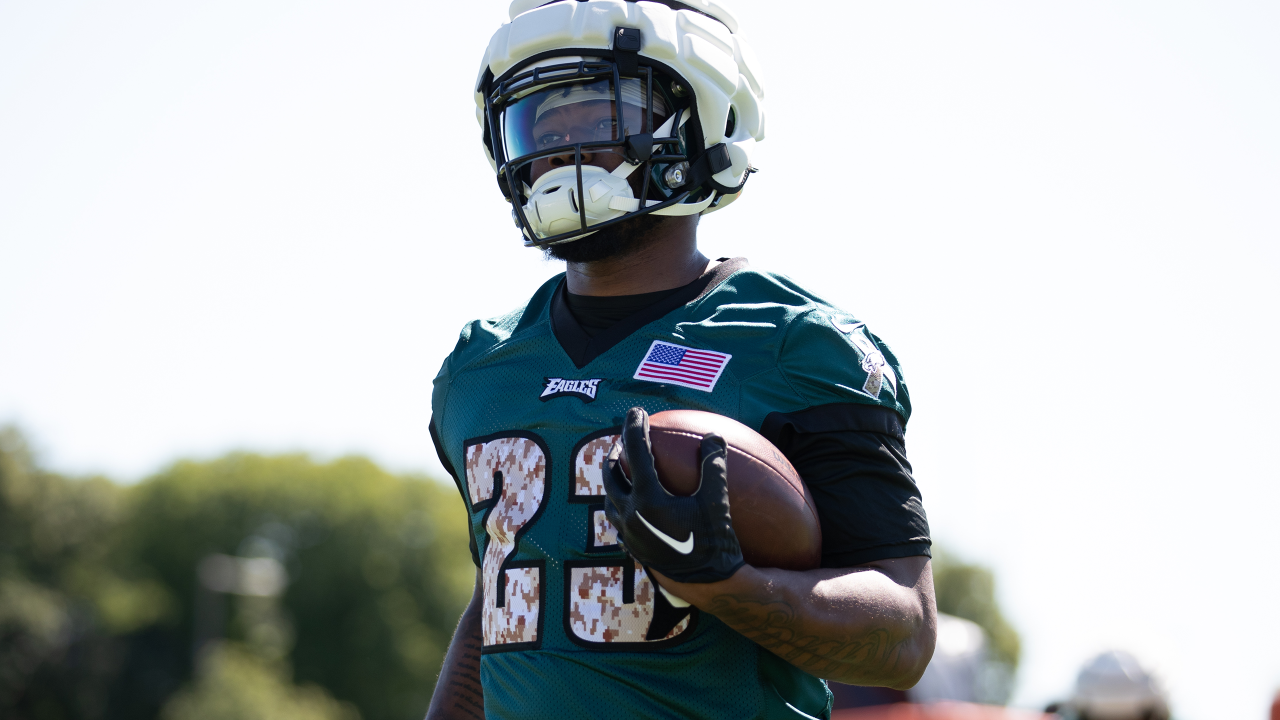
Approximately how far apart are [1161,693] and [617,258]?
4.65m

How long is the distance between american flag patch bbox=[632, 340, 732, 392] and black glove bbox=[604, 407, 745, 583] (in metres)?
0.45

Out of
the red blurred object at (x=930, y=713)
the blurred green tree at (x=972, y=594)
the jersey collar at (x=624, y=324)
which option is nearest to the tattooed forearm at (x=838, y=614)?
the jersey collar at (x=624, y=324)

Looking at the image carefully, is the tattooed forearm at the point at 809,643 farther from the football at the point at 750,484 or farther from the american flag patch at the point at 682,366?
the american flag patch at the point at 682,366

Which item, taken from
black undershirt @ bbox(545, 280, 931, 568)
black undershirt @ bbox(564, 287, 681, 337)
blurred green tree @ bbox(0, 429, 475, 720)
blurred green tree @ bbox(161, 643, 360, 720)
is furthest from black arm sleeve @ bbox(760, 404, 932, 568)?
blurred green tree @ bbox(0, 429, 475, 720)

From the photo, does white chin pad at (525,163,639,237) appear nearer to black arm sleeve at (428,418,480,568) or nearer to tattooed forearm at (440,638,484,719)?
black arm sleeve at (428,418,480,568)

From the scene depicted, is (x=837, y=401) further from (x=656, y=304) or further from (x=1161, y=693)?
(x=1161, y=693)

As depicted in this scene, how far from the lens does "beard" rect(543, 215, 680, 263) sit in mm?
3031

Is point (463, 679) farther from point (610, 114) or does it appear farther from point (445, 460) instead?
point (610, 114)

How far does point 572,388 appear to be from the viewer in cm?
284

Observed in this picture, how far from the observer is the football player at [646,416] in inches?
94.8

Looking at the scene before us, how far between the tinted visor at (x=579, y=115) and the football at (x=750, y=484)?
837 mm

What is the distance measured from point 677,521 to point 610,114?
1.18 m

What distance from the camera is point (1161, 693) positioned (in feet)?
20.9

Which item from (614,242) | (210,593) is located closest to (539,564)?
(614,242)
